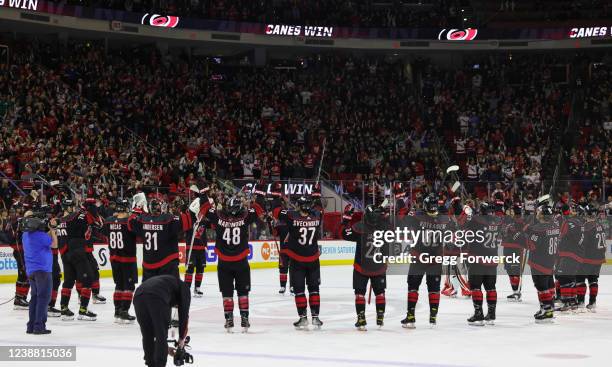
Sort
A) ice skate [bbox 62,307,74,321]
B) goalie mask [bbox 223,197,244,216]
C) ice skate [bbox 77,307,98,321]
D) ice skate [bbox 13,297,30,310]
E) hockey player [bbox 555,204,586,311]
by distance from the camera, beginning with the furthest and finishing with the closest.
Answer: ice skate [bbox 13,297,30,310] < hockey player [bbox 555,204,586,311] < ice skate [bbox 62,307,74,321] < ice skate [bbox 77,307,98,321] < goalie mask [bbox 223,197,244,216]

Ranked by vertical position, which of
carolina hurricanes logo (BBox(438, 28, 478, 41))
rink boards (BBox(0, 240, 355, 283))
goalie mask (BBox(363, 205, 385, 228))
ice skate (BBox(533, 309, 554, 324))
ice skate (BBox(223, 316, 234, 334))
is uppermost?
carolina hurricanes logo (BBox(438, 28, 478, 41))

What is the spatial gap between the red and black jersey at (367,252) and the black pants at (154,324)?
18.5 feet

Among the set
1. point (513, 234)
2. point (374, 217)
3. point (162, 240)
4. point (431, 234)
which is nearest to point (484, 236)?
point (431, 234)

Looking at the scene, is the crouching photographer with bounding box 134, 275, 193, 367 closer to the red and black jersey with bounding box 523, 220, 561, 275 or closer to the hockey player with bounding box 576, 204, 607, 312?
the red and black jersey with bounding box 523, 220, 561, 275

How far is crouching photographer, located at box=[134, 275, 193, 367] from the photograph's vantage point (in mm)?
6957

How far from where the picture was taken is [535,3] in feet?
126

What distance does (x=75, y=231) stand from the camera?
14125 millimetres

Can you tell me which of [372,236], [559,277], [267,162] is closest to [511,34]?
[267,162]

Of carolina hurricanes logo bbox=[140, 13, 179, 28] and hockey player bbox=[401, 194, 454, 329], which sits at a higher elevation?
carolina hurricanes logo bbox=[140, 13, 179, 28]

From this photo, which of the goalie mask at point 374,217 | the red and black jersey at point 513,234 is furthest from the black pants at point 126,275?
the red and black jersey at point 513,234

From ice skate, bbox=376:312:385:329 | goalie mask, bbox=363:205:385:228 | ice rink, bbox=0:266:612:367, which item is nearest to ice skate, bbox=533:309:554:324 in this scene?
ice rink, bbox=0:266:612:367

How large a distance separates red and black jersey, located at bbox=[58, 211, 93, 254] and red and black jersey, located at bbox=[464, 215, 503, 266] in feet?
18.9

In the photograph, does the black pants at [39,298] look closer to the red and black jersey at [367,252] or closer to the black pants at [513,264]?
the red and black jersey at [367,252]

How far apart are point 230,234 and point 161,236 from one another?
924mm
